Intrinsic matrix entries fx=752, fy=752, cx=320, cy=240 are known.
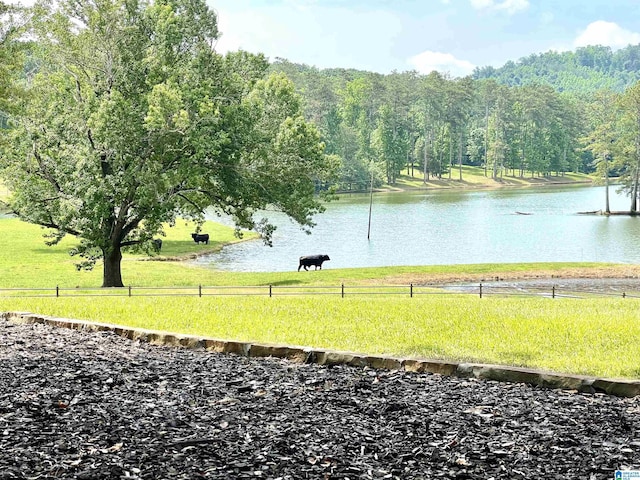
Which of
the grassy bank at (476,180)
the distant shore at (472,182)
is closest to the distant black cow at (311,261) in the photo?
the distant shore at (472,182)

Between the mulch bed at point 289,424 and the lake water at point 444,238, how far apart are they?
115ft

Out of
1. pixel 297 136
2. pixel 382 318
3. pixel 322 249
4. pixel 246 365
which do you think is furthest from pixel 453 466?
pixel 322 249

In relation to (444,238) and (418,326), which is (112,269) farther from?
(444,238)

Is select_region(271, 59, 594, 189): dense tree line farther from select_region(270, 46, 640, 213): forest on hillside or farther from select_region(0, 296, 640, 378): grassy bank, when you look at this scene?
select_region(0, 296, 640, 378): grassy bank

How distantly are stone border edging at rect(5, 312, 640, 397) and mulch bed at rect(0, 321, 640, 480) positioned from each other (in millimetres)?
186

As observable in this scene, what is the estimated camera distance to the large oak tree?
28.4 m

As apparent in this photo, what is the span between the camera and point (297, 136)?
34.3 metres

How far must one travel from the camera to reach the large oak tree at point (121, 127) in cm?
2844

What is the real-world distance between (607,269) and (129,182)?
86.8ft

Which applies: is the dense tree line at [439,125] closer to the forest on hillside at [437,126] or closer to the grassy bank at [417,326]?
the forest on hillside at [437,126]

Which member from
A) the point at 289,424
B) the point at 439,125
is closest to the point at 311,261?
the point at 289,424

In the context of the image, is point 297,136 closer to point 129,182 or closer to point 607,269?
point 129,182

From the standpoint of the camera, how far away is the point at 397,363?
9.95 m

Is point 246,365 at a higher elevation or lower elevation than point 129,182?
lower
